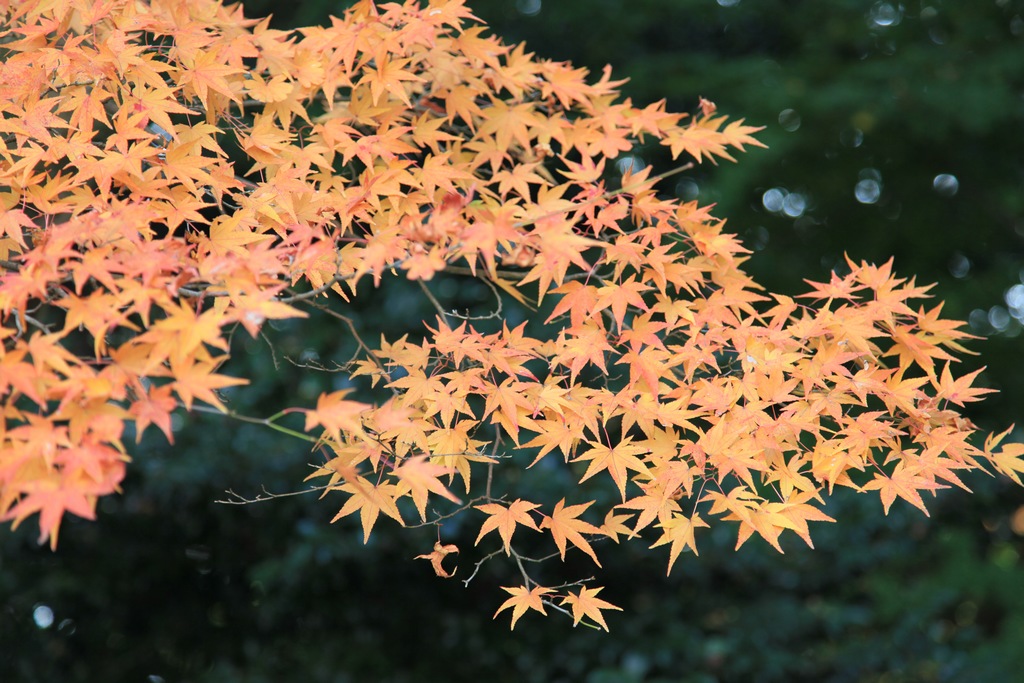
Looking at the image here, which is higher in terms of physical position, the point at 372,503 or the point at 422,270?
the point at 422,270

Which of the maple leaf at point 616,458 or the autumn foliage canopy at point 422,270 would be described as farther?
the maple leaf at point 616,458

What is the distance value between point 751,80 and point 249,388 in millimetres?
2518

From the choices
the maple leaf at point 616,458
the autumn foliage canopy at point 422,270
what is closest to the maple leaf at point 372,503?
the autumn foliage canopy at point 422,270

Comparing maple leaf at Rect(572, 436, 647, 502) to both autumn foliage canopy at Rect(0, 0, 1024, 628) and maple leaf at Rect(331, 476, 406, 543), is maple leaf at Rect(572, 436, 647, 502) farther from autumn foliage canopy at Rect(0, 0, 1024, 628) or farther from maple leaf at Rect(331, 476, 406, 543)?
maple leaf at Rect(331, 476, 406, 543)

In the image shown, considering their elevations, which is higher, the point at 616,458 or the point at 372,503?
the point at 616,458

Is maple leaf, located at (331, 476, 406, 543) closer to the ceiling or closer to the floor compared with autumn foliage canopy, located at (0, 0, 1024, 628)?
closer to the floor

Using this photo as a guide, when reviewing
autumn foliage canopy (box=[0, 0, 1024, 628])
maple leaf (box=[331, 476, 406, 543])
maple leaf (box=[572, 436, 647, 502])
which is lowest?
maple leaf (box=[331, 476, 406, 543])

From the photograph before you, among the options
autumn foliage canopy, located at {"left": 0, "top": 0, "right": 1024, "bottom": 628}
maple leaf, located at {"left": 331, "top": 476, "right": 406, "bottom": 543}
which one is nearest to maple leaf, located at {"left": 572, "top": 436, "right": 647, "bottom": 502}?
autumn foliage canopy, located at {"left": 0, "top": 0, "right": 1024, "bottom": 628}

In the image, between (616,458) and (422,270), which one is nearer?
(422,270)

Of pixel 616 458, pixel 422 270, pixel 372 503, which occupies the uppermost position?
pixel 422 270

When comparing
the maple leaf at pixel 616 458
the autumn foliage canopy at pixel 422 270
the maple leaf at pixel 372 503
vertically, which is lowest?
the maple leaf at pixel 372 503

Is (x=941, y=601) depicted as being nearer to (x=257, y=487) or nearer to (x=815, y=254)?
(x=815, y=254)

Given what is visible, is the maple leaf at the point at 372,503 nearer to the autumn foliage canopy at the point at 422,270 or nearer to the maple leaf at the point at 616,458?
the autumn foliage canopy at the point at 422,270

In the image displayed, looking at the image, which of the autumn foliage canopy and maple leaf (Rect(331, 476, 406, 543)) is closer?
the autumn foliage canopy
